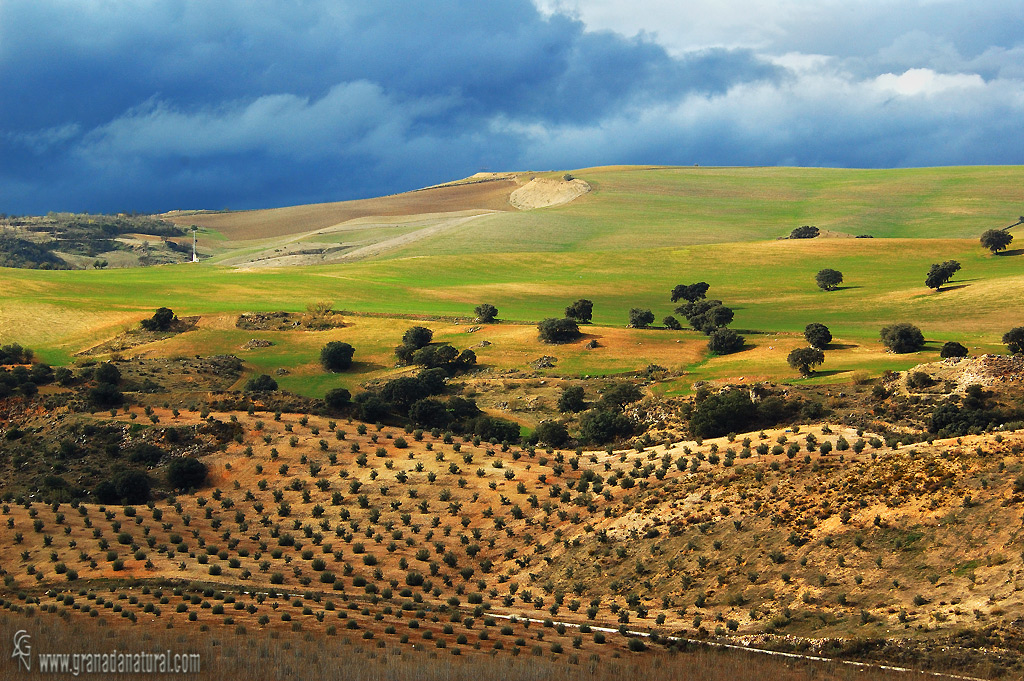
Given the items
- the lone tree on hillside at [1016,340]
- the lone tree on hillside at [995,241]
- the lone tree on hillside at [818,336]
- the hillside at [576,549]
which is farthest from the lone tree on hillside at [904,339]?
the lone tree on hillside at [995,241]

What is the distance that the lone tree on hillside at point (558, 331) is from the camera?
97.1 m

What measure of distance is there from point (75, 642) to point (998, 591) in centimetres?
2613

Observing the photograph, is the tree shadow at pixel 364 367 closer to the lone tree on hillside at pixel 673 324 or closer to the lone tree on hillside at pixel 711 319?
the lone tree on hillside at pixel 673 324

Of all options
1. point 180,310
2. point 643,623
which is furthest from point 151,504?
point 180,310

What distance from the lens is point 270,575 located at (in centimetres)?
3806

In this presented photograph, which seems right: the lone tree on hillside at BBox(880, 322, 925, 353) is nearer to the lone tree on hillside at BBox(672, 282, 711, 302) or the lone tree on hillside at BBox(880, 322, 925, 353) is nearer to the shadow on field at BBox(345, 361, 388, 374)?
the lone tree on hillside at BBox(672, 282, 711, 302)

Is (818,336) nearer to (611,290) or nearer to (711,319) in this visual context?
(711,319)

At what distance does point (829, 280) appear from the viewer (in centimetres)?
13025

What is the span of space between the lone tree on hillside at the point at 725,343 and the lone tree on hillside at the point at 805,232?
99070mm

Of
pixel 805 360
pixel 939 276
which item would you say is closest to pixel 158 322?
pixel 805 360

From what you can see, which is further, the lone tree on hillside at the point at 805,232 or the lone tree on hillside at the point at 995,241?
the lone tree on hillside at the point at 805,232

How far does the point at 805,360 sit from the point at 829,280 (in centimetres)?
5741

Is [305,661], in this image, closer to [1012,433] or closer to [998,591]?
[998,591]

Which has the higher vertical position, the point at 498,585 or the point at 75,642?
the point at 75,642
